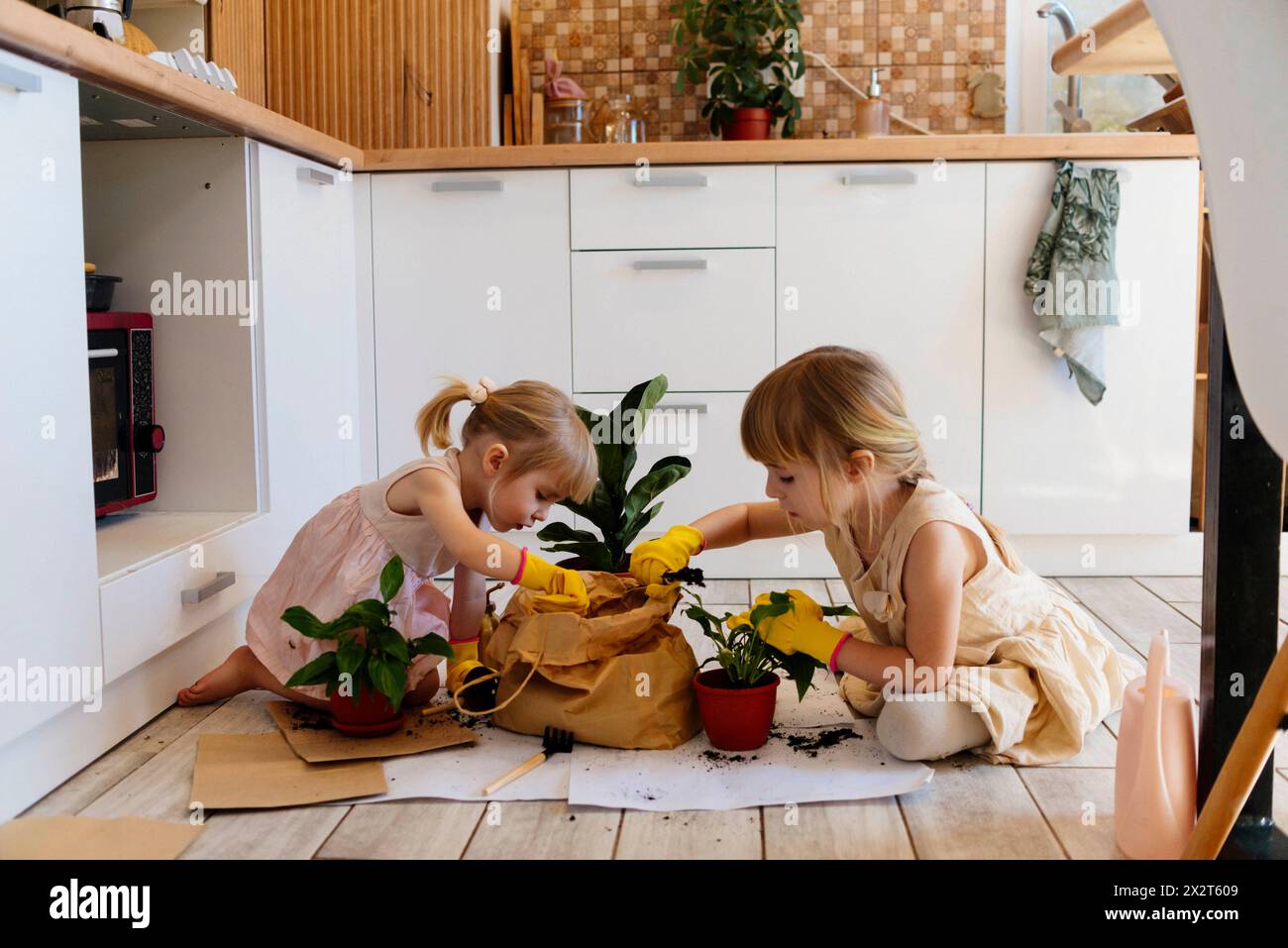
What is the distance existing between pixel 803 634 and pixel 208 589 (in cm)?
94

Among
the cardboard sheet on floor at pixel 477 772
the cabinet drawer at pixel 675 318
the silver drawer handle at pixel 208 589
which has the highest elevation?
the cabinet drawer at pixel 675 318

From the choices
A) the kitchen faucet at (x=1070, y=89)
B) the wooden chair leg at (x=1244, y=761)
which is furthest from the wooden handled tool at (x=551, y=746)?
the kitchen faucet at (x=1070, y=89)

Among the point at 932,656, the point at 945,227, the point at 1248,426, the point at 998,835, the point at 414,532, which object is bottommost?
the point at 998,835

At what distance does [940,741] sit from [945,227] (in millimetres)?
1455

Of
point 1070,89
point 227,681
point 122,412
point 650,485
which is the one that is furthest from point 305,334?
point 1070,89

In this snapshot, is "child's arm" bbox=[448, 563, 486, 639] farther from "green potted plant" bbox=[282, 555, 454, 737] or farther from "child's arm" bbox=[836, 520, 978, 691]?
"child's arm" bbox=[836, 520, 978, 691]

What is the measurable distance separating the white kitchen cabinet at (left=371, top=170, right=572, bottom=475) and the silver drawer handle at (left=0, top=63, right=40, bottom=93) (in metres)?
1.33

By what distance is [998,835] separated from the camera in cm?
154

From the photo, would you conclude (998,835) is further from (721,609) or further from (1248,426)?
(721,609)

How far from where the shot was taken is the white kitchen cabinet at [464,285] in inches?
114

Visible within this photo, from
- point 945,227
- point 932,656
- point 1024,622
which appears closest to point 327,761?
point 932,656

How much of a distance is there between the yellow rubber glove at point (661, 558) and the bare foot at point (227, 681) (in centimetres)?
61

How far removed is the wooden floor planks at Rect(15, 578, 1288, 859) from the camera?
4.89ft

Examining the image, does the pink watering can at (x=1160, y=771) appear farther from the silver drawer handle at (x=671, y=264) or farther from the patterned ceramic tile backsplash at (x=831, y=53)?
the patterned ceramic tile backsplash at (x=831, y=53)
